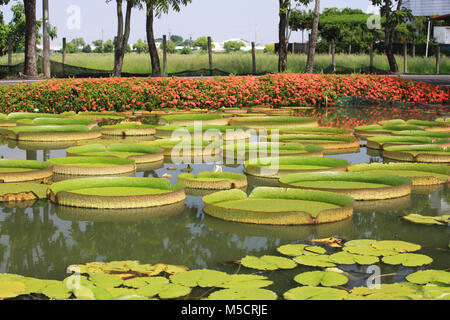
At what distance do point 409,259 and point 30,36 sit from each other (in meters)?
19.0

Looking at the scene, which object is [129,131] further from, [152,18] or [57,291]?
[152,18]

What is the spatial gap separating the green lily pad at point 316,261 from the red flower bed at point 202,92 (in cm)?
909

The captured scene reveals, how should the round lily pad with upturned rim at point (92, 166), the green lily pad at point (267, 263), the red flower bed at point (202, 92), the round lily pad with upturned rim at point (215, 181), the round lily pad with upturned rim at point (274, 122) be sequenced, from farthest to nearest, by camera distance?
1. the red flower bed at point (202, 92)
2. the round lily pad with upturned rim at point (274, 122)
3. the round lily pad with upturned rim at point (92, 166)
4. the round lily pad with upturned rim at point (215, 181)
5. the green lily pad at point (267, 263)

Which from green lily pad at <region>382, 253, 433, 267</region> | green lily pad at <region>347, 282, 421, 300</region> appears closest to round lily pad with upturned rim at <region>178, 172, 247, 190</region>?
green lily pad at <region>382, 253, 433, 267</region>

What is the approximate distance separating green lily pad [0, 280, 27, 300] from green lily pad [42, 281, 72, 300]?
104 mm

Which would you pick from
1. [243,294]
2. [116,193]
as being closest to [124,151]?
[116,193]

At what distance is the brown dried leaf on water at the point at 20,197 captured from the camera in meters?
4.76

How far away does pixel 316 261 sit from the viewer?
3357 mm

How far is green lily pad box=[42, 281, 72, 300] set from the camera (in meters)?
2.83

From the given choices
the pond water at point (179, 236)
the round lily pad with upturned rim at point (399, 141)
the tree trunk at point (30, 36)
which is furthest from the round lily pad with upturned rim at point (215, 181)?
the tree trunk at point (30, 36)

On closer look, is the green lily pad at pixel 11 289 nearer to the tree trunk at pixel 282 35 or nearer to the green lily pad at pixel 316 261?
the green lily pad at pixel 316 261
